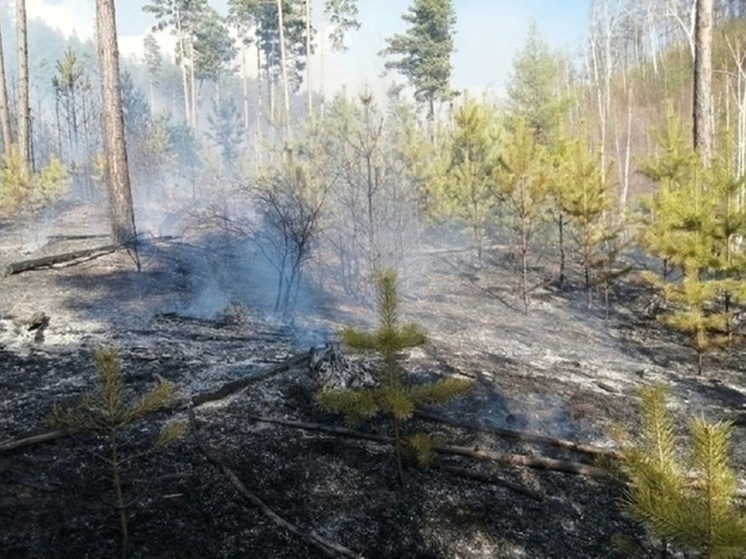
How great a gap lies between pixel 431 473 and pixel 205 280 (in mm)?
7641

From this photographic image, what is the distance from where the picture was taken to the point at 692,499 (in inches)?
103

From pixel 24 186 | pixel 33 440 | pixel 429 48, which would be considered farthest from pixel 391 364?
pixel 429 48

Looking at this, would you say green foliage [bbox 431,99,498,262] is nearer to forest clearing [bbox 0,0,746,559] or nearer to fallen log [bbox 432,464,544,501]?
forest clearing [bbox 0,0,746,559]

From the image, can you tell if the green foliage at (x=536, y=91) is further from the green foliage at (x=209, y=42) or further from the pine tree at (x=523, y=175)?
the green foliage at (x=209, y=42)

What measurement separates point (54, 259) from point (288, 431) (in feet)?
25.5

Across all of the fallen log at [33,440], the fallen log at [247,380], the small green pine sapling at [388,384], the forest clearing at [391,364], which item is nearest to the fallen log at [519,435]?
the forest clearing at [391,364]

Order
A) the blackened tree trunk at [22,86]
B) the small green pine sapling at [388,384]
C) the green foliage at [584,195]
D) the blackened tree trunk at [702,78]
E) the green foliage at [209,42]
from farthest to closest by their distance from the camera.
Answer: the green foliage at [209,42]
the blackened tree trunk at [22,86]
the green foliage at [584,195]
the blackened tree trunk at [702,78]
the small green pine sapling at [388,384]

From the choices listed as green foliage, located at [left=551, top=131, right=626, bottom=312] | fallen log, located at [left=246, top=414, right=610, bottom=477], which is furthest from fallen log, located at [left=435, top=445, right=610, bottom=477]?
green foliage, located at [left=551, top=131, right=626, bottom=312]

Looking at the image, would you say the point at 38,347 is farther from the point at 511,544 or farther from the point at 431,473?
the point at 511,544

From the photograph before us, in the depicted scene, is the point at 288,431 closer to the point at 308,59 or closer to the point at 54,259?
the point at 54,259

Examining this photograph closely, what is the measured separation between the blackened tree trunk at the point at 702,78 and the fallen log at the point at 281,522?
1006 centimetres

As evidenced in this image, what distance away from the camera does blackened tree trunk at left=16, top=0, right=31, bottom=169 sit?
18766mm

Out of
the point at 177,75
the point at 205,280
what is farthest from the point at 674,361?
the point at 177,75

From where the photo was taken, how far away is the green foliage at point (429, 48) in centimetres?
2942
